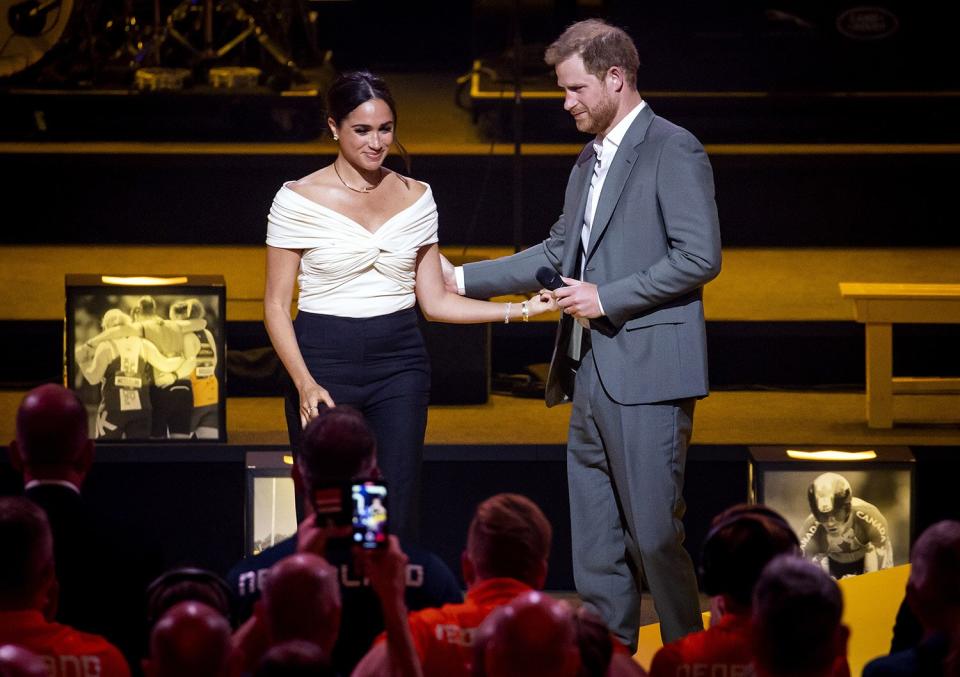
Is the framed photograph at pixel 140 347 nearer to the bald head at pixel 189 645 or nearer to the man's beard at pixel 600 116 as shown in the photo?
the man's beard at pixel 600 116

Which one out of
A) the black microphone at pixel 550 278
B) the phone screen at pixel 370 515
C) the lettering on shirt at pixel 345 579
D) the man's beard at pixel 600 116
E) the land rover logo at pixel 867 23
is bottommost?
the lettering on shirt at pixel 345 579

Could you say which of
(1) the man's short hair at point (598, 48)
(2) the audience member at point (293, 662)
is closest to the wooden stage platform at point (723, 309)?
(1) the man's short hair at point (598, 48)

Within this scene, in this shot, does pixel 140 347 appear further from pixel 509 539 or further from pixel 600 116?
pixel 509 539

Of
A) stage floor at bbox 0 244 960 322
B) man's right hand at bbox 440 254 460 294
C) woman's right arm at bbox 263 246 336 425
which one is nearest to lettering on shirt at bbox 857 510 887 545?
stage floor at bbox 0 244 960 322

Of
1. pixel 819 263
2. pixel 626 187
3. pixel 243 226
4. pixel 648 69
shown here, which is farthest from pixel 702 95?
pixel 626 187

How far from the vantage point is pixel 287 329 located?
345 cm

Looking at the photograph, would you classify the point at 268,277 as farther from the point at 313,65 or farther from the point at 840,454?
the point at 313,65

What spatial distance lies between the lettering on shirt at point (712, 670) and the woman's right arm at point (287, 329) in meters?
1.22

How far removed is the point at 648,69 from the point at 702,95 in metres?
0.29

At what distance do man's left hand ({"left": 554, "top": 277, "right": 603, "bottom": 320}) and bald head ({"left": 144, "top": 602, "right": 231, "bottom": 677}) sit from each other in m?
1.63

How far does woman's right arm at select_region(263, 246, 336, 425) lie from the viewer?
132 inches

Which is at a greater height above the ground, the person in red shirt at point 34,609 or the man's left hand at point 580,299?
the man's left hand at point 580,299

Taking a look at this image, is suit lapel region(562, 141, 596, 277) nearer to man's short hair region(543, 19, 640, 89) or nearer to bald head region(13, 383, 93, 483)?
man's short hair region(543, 19, 640, 89)

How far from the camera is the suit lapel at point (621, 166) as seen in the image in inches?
135
